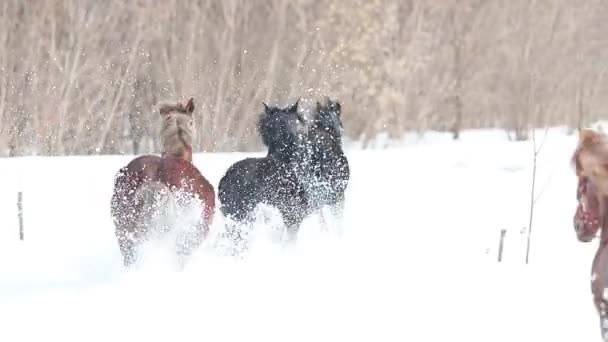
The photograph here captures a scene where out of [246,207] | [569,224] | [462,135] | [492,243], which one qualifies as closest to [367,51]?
[462,135]

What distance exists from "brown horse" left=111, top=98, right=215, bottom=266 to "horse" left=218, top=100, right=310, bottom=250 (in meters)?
0.72

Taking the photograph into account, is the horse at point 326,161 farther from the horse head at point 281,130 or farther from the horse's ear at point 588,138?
the horse's ear at point 588,138

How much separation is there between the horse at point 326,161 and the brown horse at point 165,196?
1.32 m

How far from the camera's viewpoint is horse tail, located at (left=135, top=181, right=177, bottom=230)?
19.7 ft

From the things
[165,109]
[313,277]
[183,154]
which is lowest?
[313,277]

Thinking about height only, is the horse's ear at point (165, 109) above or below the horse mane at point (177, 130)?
above

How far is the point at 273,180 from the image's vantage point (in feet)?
23.1

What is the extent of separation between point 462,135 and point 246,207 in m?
16.2

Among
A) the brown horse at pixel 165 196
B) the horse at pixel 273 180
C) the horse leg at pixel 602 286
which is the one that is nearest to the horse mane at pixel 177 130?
the brown horse at pixel 165 196

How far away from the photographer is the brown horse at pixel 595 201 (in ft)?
13.0

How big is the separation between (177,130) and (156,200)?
1.86ft

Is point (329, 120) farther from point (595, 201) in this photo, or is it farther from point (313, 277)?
point (595, 201)

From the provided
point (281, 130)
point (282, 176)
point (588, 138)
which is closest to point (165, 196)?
point (282, 176)

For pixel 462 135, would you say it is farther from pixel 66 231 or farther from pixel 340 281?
pixel 340 281
